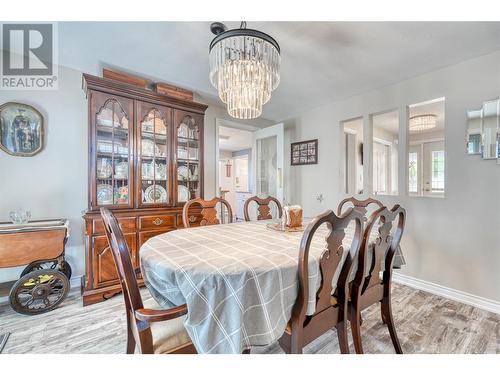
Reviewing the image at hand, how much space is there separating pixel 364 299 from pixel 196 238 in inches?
43.9

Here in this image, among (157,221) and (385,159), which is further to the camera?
(385,159)

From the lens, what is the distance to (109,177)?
231 centimetres

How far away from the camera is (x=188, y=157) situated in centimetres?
284

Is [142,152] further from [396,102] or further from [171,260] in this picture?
[396,102]

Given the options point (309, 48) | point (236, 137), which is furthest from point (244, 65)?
point (236, 137)

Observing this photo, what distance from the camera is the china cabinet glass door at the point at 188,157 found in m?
2.75

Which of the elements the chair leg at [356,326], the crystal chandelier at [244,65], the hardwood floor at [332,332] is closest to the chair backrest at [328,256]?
the chair leg at [356,326]

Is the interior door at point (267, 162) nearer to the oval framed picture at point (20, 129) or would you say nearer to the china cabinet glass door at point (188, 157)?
the china cabinet glass door at point (188, 157)

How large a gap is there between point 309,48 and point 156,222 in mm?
2301

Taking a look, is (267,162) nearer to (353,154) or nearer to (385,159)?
(353,154)

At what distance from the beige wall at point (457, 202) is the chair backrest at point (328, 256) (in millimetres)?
1885

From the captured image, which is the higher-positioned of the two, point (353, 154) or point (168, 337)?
point (353, 154)

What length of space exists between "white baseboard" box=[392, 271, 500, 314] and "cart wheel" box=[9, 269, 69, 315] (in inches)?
139
